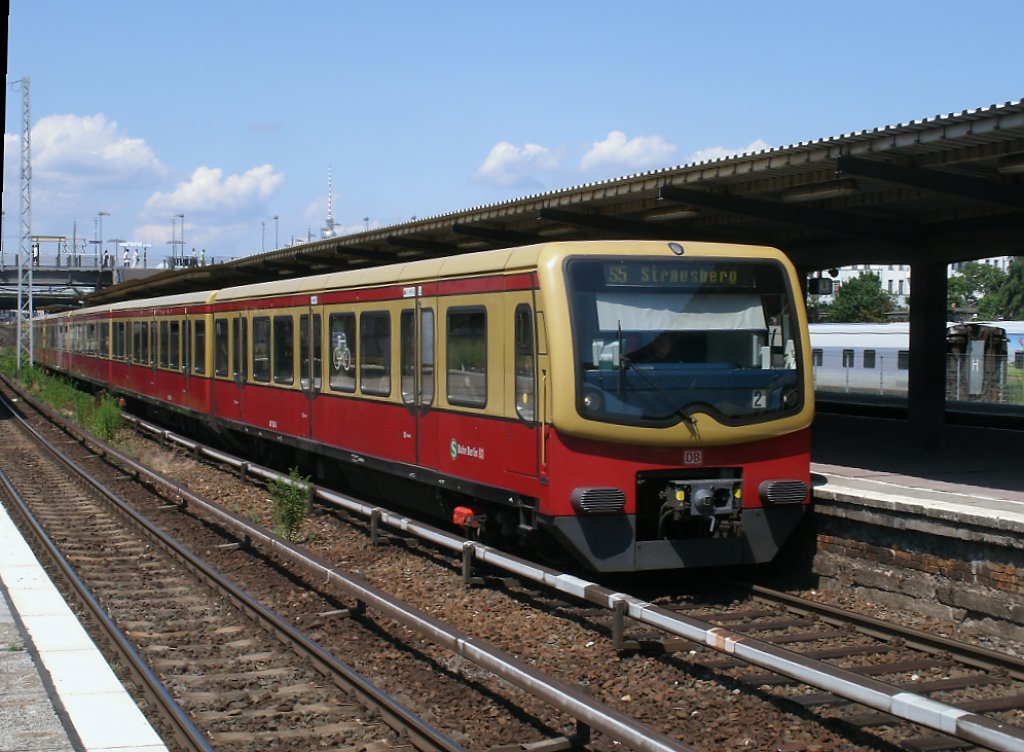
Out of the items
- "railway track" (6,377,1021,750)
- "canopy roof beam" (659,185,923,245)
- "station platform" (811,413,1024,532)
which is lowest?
"railway track" (6,377,1021,750)

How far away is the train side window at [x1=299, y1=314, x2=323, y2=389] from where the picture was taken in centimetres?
1416

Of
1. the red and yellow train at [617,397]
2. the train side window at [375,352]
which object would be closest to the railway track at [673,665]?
the red and yellow train at [617,397]

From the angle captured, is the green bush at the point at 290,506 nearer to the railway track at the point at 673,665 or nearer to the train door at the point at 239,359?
the railway track at the point at 673,665

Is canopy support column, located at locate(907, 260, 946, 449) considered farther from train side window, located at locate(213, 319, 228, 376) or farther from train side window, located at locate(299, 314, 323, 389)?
train side window, located at locate(213, 319, 228, 376)

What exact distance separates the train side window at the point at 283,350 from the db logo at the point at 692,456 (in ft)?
23.4

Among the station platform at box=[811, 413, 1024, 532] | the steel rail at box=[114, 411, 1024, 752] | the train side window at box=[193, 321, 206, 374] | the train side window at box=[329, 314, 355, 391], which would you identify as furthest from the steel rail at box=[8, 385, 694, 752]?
the train side window at box=[193, 321, 206, 374]

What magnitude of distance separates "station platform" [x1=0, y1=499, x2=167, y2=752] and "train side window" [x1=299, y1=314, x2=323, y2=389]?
5.03m

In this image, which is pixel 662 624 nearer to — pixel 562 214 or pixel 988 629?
pixel 988 629

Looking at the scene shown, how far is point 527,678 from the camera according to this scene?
625 centimetres

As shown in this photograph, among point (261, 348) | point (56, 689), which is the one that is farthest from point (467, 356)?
point (261, 348)

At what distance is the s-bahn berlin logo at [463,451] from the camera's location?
33.3 ft

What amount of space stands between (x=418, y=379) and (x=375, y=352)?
4.03 feet

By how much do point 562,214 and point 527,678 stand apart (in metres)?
9.98

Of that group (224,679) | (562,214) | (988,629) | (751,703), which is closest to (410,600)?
(224,679)
